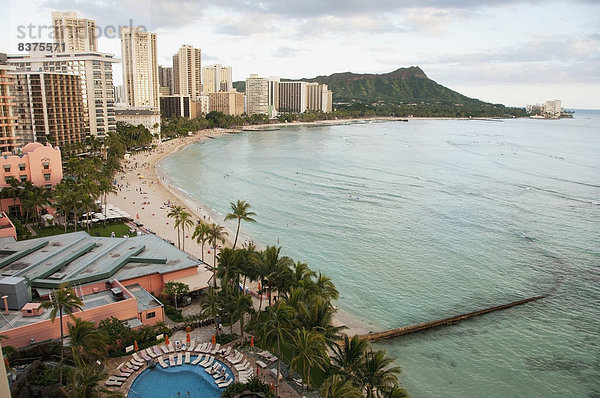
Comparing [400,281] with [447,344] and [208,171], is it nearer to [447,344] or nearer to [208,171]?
[447,344]

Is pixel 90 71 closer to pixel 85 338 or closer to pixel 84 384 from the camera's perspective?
pixel 85 338

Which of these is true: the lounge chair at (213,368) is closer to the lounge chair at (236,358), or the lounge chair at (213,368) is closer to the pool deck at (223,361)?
the pool deck at (223,361)

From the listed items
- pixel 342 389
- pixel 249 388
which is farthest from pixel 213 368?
pixel 342 389

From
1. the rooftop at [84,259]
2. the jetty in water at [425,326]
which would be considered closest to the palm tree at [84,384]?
the rooftop at [84,259]

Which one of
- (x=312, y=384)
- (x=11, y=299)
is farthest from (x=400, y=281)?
(x=11, y=299)

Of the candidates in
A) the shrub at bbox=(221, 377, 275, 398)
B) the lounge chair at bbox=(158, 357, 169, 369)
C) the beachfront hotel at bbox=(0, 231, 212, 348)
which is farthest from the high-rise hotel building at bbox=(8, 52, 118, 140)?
the shrub at bbox=(221, 377, 275, 398)
